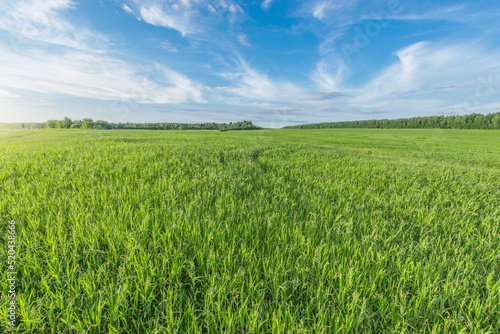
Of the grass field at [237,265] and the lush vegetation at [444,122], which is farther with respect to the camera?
the lush vegetation at [444,122]

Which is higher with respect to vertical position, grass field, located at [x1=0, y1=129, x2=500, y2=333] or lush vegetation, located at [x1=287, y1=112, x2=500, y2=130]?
lush vegetation, located at [x1=287, y1=112, x2=500, y2=130]

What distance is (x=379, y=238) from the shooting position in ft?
9.31

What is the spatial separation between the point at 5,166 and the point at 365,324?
342 inches

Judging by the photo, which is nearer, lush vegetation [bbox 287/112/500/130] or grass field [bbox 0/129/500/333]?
grass field [bbox 0/129/500/333]

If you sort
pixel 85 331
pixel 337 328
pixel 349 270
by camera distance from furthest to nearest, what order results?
pixel 349 270 → pixel 337 328 → pixel 85 331

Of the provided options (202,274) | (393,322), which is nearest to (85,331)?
(202,274)

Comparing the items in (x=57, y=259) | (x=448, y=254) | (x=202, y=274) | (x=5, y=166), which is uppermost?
(x=5, y=166)

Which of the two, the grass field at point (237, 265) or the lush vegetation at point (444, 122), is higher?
the lush vegetation at point (444, 122)

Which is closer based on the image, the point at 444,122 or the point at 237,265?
the point at 237,265

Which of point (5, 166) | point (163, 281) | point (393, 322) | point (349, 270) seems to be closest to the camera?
point (393, 322)

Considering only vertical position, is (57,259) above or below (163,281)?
above

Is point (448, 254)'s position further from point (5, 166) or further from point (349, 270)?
point (5, 166)

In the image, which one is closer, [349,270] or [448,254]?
[349,270]

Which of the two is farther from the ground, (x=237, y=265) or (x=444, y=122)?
(x=444, y=122)
